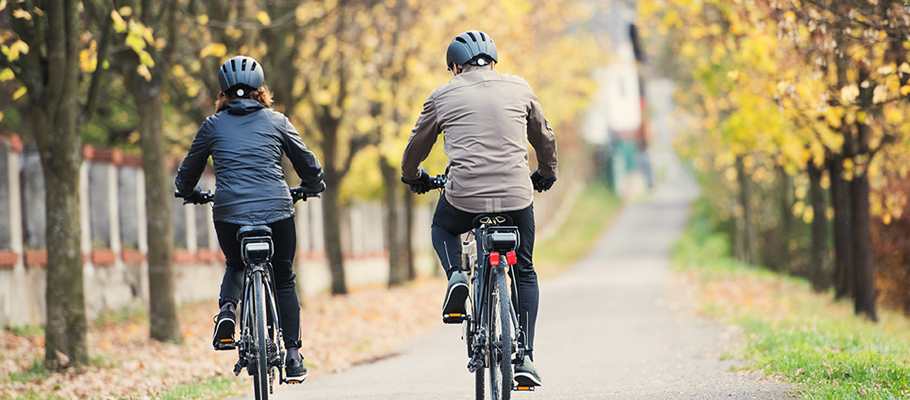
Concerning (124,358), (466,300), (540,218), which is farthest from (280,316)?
(540,218)

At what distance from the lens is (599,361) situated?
328 inches

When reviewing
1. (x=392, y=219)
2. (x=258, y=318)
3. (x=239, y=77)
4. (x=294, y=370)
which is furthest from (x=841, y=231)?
(x=258, y=318)

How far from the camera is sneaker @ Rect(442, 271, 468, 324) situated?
16.1ft

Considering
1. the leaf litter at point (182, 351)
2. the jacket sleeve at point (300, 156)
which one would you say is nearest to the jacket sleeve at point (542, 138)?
the jacket sleeve at point (300, 156)

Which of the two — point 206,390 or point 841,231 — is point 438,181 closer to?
point 206,390

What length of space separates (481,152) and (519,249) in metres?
0.63

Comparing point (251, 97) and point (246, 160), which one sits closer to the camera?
point (246, 160)

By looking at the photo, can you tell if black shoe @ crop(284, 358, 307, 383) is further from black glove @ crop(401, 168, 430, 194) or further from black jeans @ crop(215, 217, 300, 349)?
black glove @ crop(401, 168, 430, 194)

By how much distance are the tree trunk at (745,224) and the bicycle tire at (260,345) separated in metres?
22.8

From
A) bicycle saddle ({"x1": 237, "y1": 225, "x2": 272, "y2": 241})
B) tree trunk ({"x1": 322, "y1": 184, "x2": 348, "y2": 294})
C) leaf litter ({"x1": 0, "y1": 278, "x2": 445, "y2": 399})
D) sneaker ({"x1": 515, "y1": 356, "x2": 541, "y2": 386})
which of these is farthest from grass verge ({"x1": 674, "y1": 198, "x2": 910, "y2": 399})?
tree trunk ({"x1": 322, "y1": 184, "x2": 348, "y2": 294})

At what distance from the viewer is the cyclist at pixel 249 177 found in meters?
5.06

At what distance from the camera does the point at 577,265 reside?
108 ft

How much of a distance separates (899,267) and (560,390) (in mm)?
10787

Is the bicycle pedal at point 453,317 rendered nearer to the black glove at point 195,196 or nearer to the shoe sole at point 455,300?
the shoe sole at point 455,300
